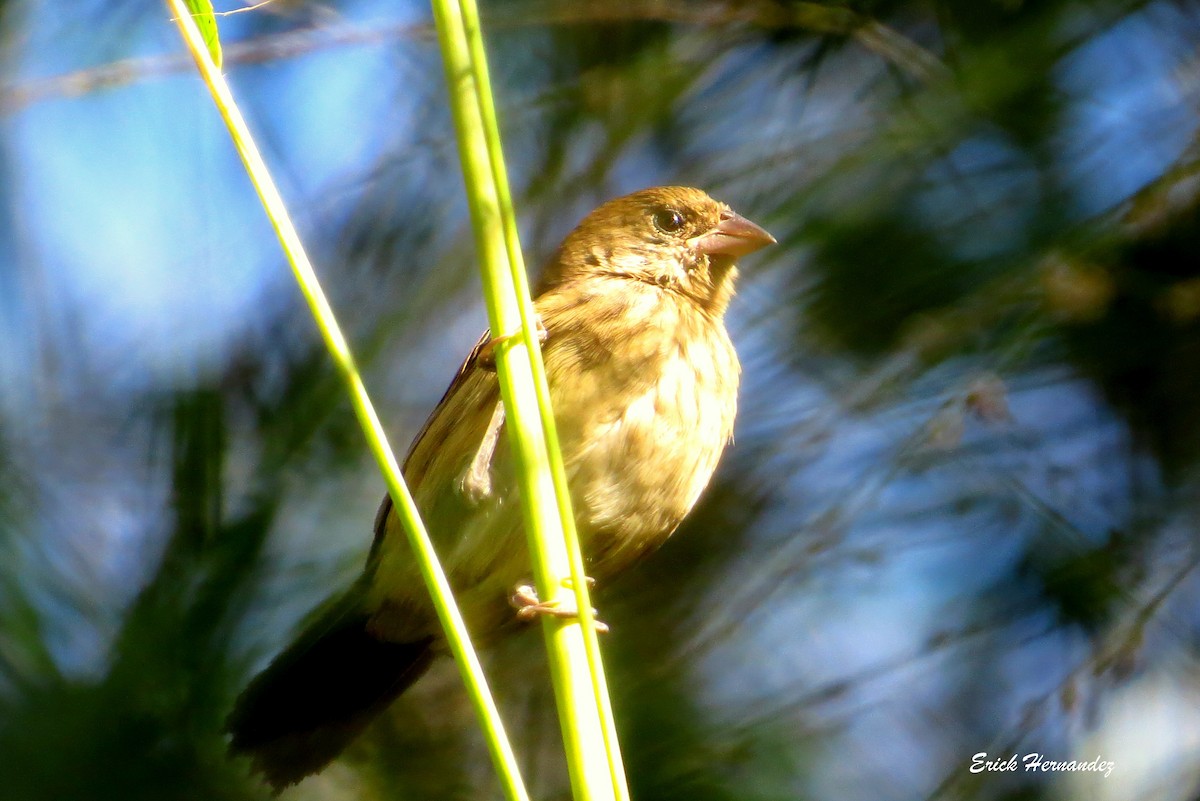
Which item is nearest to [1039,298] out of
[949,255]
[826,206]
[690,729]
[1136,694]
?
[949,255]

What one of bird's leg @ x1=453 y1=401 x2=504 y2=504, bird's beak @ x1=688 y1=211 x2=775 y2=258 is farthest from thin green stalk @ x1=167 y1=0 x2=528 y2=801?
bird's beak @ x1=688 y1=211 x2=775 y2=258

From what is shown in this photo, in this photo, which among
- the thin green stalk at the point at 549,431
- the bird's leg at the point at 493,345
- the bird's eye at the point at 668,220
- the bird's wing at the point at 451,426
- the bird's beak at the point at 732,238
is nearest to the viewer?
the thin green stalk at the point at 549,431

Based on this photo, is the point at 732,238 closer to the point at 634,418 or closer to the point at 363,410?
the point at 634,418

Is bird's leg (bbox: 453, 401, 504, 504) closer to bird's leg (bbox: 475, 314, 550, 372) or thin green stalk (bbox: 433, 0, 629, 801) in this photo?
bird's leg (bbox: 475, 314, 550, 372)

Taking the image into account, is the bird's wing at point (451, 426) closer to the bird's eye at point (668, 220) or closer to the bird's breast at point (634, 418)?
the bird's breast at point (634, 418)

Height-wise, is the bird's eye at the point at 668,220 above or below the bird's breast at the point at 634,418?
above

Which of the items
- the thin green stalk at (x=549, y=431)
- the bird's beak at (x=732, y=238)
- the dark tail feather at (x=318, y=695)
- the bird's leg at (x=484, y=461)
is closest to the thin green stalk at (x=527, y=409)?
the thin green stalk at (x=549, y=431)

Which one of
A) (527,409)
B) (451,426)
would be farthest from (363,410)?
(451,426)
